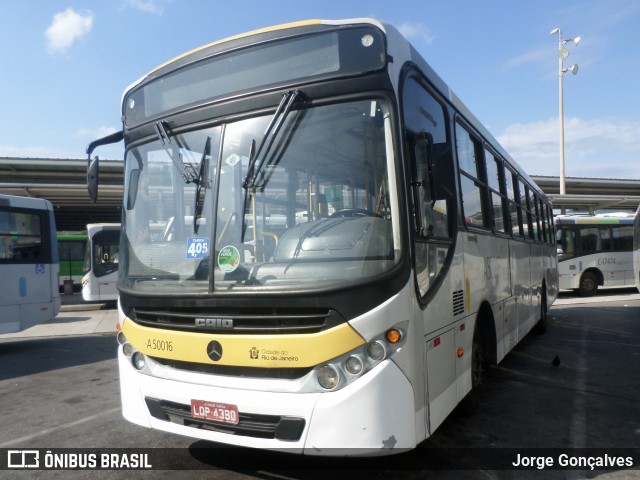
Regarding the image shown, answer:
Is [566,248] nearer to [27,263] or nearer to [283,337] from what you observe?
[27,263]

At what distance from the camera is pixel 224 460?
429 centimetres

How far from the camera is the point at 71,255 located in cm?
2547

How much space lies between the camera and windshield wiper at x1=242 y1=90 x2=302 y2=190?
3.54 metres

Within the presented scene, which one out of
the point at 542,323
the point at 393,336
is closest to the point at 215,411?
the point at 393,336

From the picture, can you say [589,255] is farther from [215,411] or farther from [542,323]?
[215,411]

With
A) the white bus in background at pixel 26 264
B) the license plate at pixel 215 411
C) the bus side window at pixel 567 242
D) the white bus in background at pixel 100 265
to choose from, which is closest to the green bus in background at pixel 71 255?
the white bus in background at pixel 100 265

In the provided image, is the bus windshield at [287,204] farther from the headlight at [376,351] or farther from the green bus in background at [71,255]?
the green bus in background at [71,255]

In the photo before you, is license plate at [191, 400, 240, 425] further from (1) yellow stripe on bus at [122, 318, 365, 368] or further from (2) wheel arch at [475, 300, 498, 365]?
(2) wheel arch at [475, 300, 498, 365]

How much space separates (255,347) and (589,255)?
62.4ft

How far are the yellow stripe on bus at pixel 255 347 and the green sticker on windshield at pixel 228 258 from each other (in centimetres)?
45

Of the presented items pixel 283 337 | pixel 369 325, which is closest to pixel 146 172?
pixel 283 337

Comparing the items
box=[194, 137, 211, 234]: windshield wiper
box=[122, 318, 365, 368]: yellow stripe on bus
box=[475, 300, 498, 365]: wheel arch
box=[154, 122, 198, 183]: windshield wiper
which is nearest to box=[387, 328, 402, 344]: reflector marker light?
box=[122, 318, 365, 368]: yellow stripe on bus

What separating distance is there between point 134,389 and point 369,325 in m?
1.98

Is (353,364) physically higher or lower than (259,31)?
lower
